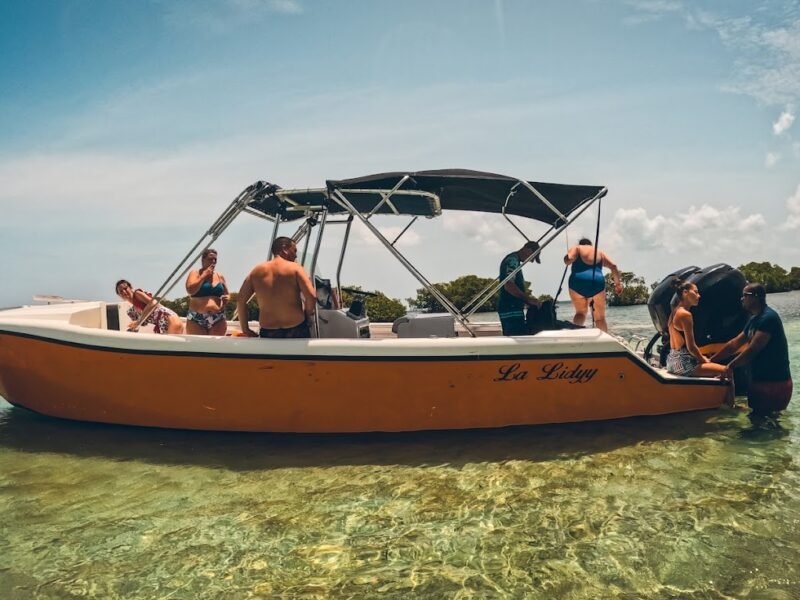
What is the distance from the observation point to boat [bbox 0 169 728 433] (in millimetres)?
5172

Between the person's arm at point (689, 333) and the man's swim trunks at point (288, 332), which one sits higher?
the man's swim trunks at point (288, 332)

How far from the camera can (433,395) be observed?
534cm

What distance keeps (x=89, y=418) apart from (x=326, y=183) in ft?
11.3

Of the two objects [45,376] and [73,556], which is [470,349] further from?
[45,376]

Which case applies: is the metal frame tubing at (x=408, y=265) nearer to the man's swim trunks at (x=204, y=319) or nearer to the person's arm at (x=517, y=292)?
the person's arm at (x=517, y=292)

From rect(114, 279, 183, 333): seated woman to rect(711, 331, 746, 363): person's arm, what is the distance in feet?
21.2

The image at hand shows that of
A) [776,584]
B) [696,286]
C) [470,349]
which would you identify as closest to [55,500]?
[470,349]

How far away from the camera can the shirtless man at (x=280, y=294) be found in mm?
5371

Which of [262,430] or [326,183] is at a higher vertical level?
[326,183]

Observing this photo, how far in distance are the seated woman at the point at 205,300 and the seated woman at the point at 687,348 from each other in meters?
5.26

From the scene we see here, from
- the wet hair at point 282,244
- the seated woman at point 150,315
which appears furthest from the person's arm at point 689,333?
the seated woman at point 150,315

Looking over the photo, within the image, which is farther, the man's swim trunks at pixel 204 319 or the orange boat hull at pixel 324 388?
the man's swim trunks at pixel 204 319

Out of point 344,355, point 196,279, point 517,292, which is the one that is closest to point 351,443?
point 344,355

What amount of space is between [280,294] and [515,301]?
2767 millimetres
